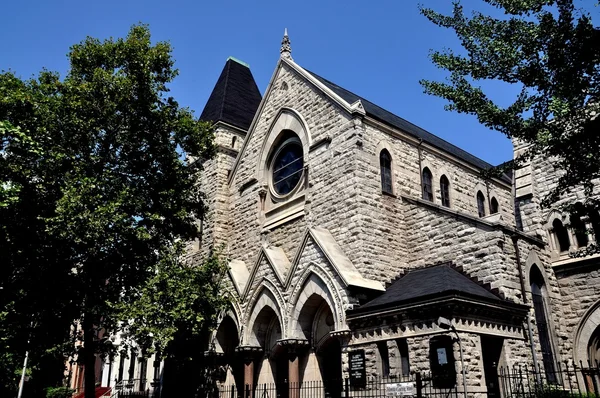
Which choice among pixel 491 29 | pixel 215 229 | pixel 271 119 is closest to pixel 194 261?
Answer: pixel 215 229

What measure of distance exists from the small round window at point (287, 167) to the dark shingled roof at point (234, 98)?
19.6 feet

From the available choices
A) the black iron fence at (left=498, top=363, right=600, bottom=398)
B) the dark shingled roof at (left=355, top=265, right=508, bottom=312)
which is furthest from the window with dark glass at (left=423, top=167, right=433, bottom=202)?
the black iron fence at (left=498, top=363, right=600, bottom=398)

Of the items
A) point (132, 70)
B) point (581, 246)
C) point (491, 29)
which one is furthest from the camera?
point (132, 70)

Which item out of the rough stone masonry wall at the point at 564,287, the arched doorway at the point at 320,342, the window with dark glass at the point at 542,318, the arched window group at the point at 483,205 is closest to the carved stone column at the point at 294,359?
the arched doorway at the point at 320,342

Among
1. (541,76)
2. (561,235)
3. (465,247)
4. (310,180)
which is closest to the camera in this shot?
(541,76)

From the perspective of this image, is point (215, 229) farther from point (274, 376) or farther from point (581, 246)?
point (581, 246)

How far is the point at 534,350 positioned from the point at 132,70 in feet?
58.1

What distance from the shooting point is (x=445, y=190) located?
23.8m

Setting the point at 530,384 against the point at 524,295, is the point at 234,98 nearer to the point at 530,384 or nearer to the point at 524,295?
the point at 524,295

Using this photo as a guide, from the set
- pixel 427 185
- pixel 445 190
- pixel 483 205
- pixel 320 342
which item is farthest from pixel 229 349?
pixel 483 205

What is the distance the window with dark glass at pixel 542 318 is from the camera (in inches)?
665

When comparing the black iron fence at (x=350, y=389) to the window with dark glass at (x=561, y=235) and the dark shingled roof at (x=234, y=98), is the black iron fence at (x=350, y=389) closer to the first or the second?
the window with dark glass at (x=561, y=235)

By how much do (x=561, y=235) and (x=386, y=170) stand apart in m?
7.19

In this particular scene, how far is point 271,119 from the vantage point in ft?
79.6
